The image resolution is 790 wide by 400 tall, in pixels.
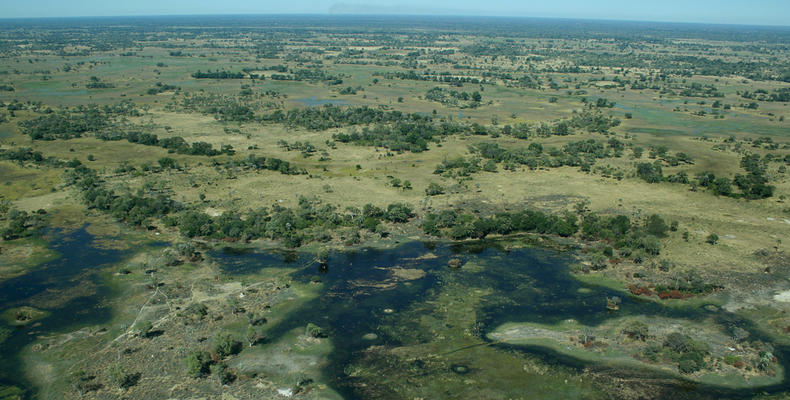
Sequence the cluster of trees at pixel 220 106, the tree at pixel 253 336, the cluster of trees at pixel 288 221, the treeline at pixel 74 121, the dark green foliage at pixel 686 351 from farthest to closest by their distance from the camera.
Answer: the cluster of trees at pixel 220 106
the treeline at pixel 74 121
the cluster of trees at pixel 288 221
the tree at pixel 253 336
the dark green foliage at pixel 686 351

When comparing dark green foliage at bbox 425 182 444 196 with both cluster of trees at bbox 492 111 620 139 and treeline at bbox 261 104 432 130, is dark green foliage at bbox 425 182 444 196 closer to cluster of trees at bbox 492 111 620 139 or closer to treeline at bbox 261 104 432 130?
cluster of trees at bbox 492 111 620 139

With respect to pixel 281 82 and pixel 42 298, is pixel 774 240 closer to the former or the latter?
pixel 42 298

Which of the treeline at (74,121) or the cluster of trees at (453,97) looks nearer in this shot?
the treeline at (74,121)

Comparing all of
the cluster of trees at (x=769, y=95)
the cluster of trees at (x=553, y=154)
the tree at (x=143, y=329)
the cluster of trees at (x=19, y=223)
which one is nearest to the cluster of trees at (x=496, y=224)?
the cluster of trees at (x=553, y=154)

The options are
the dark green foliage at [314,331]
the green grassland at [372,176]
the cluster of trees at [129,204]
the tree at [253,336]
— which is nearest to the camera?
the tree at [253,336]

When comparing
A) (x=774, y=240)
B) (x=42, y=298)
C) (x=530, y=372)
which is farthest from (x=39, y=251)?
(x=774, y=240)

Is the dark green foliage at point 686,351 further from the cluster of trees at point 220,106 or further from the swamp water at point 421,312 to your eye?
the cluster of trees at point 220,106

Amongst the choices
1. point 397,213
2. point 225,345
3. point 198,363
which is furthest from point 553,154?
point 198,363

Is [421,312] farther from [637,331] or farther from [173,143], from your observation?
[173,143]
